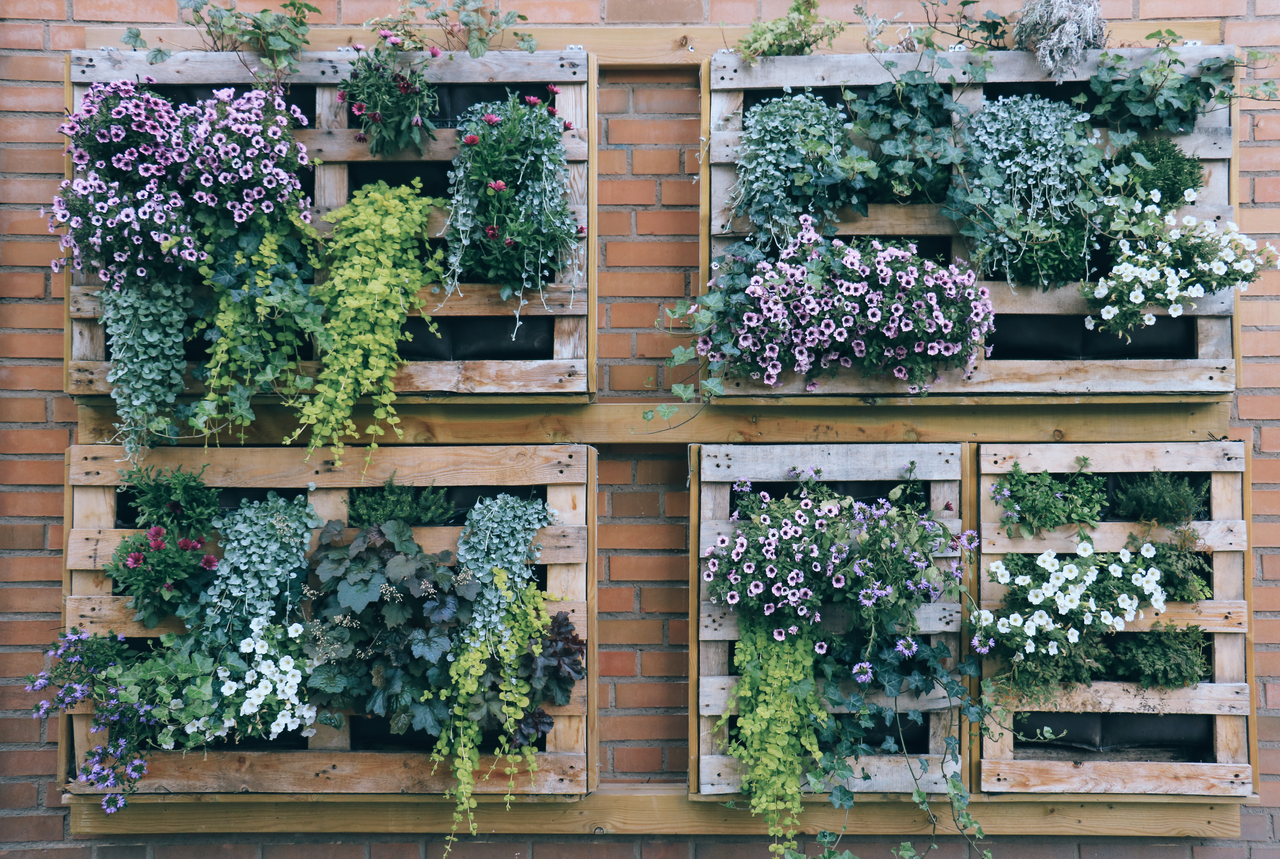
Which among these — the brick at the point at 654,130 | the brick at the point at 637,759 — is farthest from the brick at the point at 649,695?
the brick at the point at 654,130

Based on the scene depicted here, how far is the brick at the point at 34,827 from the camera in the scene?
110 inches

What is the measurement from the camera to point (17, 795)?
2797 millimetres

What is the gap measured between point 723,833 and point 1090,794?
3.98ft

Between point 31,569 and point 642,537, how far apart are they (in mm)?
2146

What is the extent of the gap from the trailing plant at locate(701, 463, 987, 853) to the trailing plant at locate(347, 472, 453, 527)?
0.91 m

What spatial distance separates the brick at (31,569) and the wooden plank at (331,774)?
0.72 meters

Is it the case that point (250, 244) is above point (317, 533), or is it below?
above

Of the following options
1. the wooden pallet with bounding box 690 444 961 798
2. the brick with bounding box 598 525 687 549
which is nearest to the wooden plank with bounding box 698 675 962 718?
the wooden pallet with bounding box 690 444 961 798

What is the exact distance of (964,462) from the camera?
8.82 feet

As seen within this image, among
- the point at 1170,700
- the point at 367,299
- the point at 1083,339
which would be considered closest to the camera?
the point at 367,299

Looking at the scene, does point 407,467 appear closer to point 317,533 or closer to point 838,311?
point 317,533

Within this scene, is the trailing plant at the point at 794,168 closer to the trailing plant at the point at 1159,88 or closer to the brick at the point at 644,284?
the brick at the point at 644,284

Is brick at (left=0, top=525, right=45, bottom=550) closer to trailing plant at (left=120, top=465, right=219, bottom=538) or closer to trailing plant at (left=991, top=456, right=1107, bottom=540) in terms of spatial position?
trailing plant at (left=120, top=465, right=219, bottom=538)

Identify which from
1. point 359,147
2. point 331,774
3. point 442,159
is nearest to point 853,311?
point 442,159
